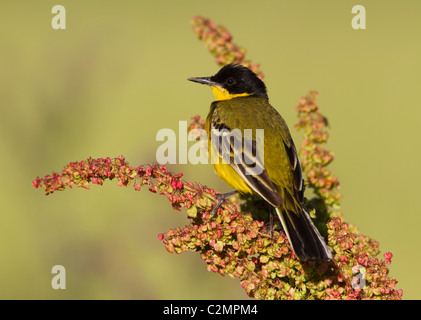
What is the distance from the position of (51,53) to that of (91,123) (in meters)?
0.90

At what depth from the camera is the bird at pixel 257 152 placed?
4348 mm

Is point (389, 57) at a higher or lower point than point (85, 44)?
higher

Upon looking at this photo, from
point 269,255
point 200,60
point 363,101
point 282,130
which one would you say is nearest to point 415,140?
point 363,101

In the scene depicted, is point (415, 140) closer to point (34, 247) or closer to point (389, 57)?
point (389, 57)

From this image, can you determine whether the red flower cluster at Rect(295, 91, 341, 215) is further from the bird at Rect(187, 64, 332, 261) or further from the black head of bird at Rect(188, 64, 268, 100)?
the black head of bird at Rect(188, 64, 268, 100)

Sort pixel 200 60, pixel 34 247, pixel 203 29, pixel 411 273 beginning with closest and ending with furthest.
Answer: pixel 203 29, pixel 34 247, pixel 411 273, pixel 200 60

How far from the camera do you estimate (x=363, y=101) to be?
10891 mm

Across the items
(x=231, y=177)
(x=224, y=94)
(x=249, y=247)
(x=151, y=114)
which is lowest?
(x=249, y=247)

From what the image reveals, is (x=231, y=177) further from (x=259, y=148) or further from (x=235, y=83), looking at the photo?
(x=235, y=83)

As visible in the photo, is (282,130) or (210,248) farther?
(282,130)

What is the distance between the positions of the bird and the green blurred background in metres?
0.61

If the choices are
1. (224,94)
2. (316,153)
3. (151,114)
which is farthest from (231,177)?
(151,114)

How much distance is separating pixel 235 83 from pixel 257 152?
3.60 ft

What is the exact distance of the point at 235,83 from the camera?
18.9 ft
